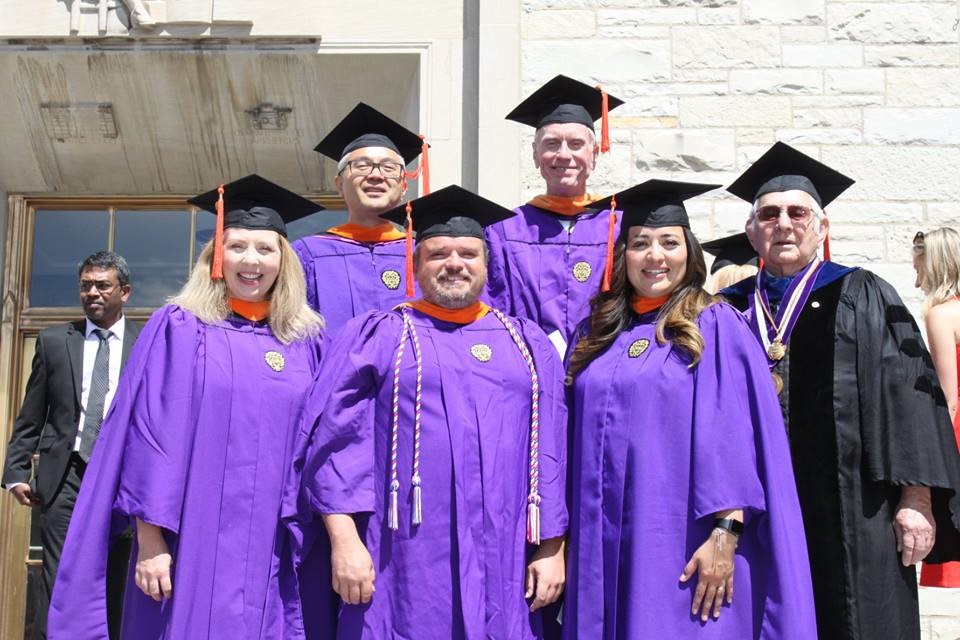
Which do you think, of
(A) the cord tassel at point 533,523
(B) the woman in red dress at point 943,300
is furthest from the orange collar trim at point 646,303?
(B) the woman in red dress at point 943,300

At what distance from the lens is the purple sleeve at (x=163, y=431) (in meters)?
3.46

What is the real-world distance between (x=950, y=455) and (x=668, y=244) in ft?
3.56

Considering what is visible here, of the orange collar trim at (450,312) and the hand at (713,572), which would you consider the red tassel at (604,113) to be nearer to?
the orange collar trim at (450,312)

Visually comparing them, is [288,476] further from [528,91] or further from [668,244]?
[528,91]

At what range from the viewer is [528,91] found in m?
5.94

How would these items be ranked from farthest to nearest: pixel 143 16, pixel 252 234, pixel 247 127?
pixel 247 127 → pixel 143 16 → pixel 252 234

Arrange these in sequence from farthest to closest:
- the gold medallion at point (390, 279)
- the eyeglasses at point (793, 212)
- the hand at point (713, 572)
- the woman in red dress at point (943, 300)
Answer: the woman in red dress at point (943, 300)
the gold medallion at point (390, 279)
the eyeglasses at point (793, 212)
the hand at point (713, 572)

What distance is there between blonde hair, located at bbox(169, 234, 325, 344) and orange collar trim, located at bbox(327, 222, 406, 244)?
496mm

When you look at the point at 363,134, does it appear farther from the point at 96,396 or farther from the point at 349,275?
the point at 96,396

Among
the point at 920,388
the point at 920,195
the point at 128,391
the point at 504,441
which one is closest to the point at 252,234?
the point at 128,391

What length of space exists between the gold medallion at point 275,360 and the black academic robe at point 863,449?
5.23 feet

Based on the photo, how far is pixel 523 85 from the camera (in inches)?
235

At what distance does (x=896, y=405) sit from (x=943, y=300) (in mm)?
1039

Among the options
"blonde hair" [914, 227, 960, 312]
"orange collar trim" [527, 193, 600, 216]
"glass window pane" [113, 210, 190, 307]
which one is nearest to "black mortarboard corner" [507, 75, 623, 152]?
"orange collar trim" [527, 193, 600, 216]
